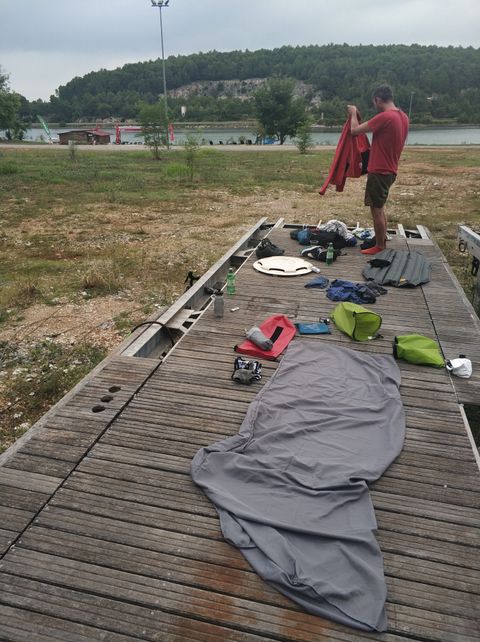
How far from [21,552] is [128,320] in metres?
4.75

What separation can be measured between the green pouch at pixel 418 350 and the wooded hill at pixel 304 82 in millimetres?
65900

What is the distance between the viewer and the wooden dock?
2.01m

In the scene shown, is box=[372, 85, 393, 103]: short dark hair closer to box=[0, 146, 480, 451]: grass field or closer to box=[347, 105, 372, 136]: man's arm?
box=[347, 105, 372, 136]: man's arm

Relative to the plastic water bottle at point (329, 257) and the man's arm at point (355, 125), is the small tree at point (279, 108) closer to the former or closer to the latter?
the man's arm at point (355, 125)

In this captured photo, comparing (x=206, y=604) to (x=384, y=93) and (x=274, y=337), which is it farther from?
(x=384, y=93)

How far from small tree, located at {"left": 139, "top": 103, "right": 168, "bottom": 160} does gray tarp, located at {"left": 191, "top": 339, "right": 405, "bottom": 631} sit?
2718 centimetres

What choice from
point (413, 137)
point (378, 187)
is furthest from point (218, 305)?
point (413, 137)

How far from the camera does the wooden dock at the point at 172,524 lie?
2012 mm

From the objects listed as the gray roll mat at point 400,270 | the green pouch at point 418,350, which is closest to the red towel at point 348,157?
the gray roll mat at point 400,270

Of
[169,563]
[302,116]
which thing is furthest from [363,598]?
[302,116]

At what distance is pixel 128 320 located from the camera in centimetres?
688

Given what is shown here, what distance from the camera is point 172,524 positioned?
251cm

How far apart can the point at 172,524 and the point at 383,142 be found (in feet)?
20.2

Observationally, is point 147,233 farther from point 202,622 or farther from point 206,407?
point 202,622
